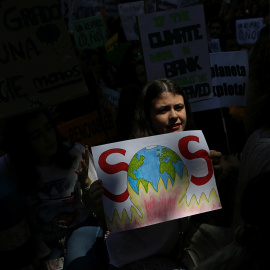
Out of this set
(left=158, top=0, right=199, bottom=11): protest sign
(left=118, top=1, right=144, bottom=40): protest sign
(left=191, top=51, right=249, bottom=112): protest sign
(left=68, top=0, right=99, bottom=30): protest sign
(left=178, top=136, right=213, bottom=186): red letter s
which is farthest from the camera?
(left=118, top=1, right=144, bottom=40): protest sign

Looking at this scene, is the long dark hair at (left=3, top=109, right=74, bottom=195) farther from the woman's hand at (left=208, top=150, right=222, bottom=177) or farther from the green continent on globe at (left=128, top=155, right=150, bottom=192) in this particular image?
the woman's hand at (left=208, top=150, right=222, bottom=177)

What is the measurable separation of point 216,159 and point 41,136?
3.57ft

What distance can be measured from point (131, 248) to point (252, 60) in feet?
3.79

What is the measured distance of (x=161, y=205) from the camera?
188cm

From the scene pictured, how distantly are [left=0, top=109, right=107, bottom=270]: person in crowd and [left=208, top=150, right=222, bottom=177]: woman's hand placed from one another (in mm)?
770

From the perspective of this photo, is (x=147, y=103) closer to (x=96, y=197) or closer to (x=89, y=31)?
(x=96, y=197)

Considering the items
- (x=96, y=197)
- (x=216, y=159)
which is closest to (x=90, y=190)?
(x=96, y=197)

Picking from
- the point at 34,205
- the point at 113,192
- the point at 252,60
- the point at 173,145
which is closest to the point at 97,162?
the point at 113,192

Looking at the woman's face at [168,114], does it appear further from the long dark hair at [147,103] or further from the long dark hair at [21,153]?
the long dark hair at [21,153]

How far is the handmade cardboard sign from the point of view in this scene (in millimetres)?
1850

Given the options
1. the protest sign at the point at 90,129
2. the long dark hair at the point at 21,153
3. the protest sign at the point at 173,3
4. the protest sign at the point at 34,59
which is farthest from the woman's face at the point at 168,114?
the protest sign at the point at 173,3

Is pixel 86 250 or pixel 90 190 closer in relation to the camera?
pixel 90 190

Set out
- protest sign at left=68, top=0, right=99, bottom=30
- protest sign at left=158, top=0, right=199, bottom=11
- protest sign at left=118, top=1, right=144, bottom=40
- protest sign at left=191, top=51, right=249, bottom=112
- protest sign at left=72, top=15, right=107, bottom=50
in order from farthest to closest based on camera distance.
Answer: protest sign at left=118, top=1, right=144, bottom=40, protest sign at left=68, top=0, right=99, bottom=30, protest sign at left=72, top=15, right=107, bottom=50, protest sign at left=158, top=0, right=199, bottom=11, protest sign at left=191, top=51, right=249, bottom=112

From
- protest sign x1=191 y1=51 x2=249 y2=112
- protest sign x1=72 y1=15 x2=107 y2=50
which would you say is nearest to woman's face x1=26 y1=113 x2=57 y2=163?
protest sign x1=191 y1=51 x2=249 y2=112
